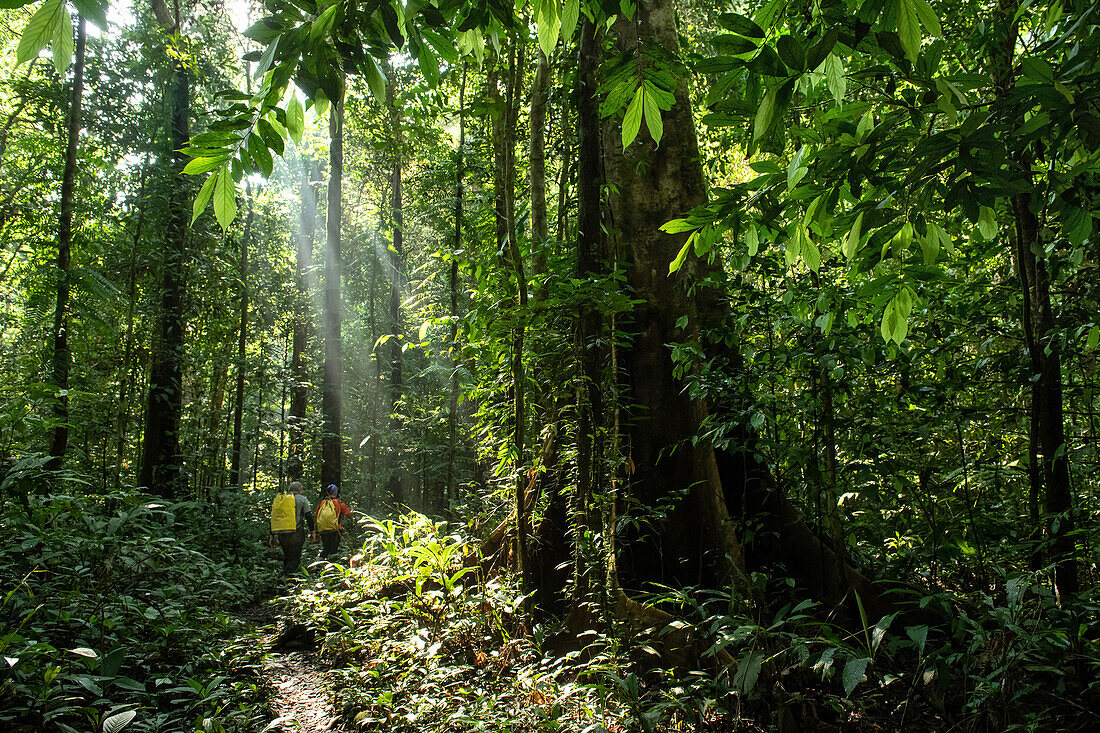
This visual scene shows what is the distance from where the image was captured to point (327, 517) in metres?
9.89

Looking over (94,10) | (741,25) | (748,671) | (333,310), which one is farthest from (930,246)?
(333,310)

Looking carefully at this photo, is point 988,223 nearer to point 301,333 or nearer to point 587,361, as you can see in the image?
point 587,361

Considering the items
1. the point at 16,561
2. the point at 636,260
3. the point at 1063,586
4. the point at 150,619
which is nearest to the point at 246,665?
the point at 150,619

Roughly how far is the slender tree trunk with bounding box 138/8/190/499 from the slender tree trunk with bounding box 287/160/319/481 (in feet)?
7.34

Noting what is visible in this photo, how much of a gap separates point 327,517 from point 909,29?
1034cm

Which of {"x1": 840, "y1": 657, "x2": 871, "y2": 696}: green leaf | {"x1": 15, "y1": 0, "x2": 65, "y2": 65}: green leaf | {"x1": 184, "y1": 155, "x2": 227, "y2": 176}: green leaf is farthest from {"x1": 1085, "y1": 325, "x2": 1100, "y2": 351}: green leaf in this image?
{"x1": 15, "y1": 0, "x2": 65, "y2": 65}: green leaf

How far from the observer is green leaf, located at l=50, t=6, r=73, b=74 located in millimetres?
1207

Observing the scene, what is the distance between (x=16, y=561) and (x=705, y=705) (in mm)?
5408

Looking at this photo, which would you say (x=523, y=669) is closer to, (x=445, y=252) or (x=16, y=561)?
(x=445, y=252)

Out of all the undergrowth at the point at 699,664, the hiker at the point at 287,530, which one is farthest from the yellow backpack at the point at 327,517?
the undergrowth at the point at 699,664

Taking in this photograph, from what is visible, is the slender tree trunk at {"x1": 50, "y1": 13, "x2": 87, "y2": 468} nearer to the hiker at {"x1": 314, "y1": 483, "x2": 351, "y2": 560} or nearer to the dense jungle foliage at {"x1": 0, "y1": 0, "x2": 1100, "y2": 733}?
the dense jungle foliage at {"x1": 0, "y1": 0, "x2": 1100, "y2": 733}

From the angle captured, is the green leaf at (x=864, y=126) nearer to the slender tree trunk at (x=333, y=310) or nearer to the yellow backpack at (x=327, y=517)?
the yellow backpack at (x=327, y=517)

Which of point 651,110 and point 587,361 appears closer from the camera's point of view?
point 651,110

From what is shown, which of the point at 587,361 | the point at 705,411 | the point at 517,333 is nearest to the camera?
the point at 587,361
